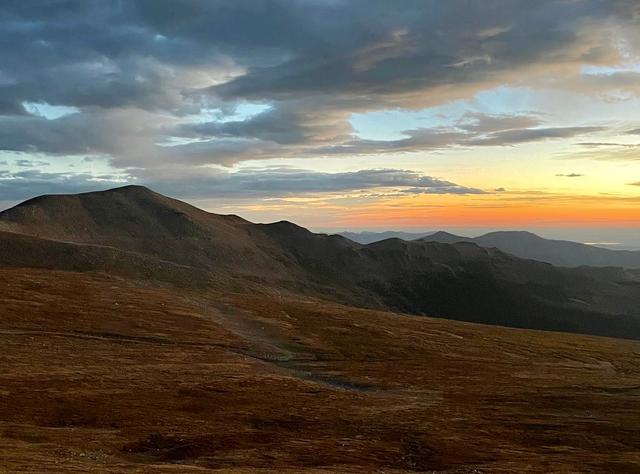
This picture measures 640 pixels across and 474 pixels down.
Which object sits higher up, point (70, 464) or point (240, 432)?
point (70, 464)

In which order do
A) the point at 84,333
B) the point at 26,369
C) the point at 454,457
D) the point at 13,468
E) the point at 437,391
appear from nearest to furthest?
the point at 13,468
the point at 454,457
the point at 26,369
the point at 437,391
the point at 84,333

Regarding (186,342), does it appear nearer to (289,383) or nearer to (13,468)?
(289,383)

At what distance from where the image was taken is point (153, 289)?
168875 mm

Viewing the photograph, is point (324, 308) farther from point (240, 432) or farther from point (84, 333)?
point (240, 432)

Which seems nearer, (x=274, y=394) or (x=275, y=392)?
(x=274, y=394)

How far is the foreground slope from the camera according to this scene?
57.3 meters

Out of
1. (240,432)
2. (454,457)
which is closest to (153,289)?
(240,432)

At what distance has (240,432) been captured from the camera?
213 ft

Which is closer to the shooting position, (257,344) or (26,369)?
(26,369)

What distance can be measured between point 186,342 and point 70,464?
70633 millimetres

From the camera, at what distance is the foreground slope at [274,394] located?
57.3 meters

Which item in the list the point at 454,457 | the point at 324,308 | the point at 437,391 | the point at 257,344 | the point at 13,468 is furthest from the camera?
the point at 324,308

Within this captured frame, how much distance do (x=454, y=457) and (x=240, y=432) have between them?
77.9 feet

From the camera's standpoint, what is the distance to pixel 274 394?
83.1 metres
